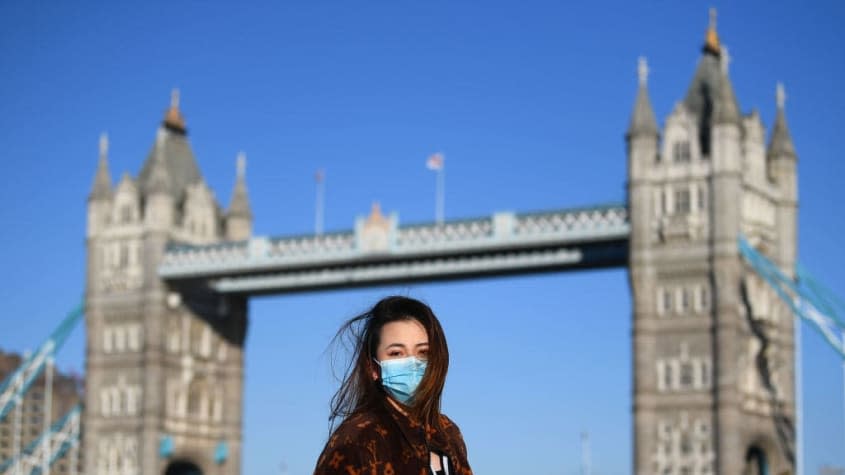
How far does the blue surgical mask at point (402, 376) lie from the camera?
4.64 m

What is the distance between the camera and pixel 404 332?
4.90 m

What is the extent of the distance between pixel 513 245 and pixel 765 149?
996 cm

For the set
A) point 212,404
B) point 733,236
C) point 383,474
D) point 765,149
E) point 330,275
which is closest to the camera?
point 383,474

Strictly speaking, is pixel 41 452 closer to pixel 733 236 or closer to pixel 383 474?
pixel 733 236

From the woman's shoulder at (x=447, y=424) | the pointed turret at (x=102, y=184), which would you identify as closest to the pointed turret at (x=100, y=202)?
the pointed turret at (x=102, y=184)

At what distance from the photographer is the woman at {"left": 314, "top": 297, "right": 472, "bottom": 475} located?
15.0ft

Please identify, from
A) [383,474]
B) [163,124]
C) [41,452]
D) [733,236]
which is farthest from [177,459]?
[383,474]

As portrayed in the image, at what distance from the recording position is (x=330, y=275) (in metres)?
60.8

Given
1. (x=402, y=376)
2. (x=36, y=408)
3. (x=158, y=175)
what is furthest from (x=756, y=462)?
(x=36, y=408)

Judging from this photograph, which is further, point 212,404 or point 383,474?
point 212,404

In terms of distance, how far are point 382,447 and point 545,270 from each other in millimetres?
51963

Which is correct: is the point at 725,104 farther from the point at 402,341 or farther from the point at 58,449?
the point at 402,341

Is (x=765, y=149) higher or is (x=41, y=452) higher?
(x=765, y=149)

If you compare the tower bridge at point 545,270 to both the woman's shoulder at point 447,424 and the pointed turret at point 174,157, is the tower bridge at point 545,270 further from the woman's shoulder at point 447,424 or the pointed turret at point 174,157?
the woman's shoulder at point 447,424
